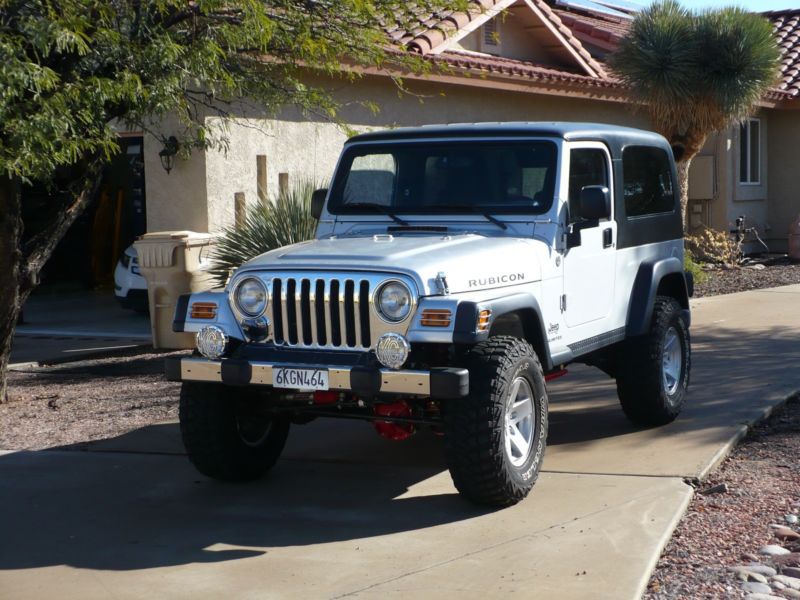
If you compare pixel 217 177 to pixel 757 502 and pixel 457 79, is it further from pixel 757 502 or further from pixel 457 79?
pixel 757 502

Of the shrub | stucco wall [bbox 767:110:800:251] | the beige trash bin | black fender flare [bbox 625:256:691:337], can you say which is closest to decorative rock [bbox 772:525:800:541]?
black fender flare [bbox 625:256:691:337]

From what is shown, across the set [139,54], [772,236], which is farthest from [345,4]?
[772,236]

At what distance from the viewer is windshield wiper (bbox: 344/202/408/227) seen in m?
7.15

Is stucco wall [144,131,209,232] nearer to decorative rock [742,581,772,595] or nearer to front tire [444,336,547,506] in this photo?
front tire [444,336,547,506]

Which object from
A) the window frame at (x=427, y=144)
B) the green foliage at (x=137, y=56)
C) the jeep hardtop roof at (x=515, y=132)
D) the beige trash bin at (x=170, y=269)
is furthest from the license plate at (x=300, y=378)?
the beige trash bin at (x=170, y=269)

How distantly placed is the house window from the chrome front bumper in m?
18.6

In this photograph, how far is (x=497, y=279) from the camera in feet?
20.6

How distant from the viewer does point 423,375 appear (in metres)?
5.71

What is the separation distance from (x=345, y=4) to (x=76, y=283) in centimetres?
1025

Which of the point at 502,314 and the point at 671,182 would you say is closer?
the point at 502,314

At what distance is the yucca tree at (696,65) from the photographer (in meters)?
17.4

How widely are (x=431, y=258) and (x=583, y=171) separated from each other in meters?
1.67

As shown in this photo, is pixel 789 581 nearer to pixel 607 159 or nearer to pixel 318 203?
pixel 607 159

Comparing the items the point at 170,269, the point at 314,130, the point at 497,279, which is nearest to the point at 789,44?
the point at 314,130
